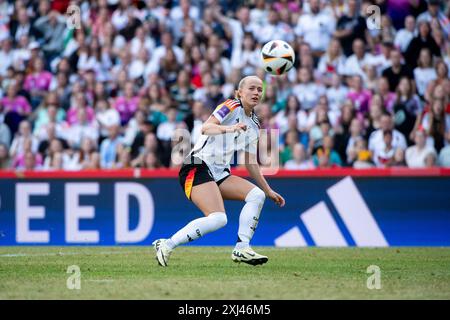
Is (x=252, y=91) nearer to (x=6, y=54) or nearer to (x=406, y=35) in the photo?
(x=406, y=35)

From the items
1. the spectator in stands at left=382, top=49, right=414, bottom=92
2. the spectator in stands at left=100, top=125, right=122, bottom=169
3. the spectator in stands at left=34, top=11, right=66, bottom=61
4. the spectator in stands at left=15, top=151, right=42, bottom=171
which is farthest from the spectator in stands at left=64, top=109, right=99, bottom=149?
the spectator in stands at left=382, top=49, right=414, bottom=92

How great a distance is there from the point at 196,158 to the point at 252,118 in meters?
0.87

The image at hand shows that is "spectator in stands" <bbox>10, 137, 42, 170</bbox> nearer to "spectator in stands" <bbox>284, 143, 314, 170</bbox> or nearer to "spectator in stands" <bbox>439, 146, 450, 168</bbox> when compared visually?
"spectator in stands" <bbox>284, 143, 314, 170</bbox>

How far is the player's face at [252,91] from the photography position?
1122cm

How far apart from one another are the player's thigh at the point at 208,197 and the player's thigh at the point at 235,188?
332mm

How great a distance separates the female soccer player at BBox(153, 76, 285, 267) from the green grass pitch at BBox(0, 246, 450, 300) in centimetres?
31

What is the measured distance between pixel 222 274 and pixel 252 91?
2.30 m

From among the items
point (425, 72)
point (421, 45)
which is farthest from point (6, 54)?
point (425, 72)

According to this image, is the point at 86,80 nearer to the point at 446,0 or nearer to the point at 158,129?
the point at 158,129

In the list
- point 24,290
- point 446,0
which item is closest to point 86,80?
point 446,0

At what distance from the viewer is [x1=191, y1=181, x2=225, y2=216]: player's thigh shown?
1102 cm

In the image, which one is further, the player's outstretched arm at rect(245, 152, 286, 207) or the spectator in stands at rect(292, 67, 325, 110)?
the spectator in stands at rect(292, 67, 325, 110)

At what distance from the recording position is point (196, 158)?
11.4 metres

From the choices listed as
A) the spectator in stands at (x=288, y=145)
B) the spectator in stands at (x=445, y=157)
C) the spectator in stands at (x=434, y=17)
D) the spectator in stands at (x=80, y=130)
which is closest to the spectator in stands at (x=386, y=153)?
the spectator in stands at (x=445, y=157)
